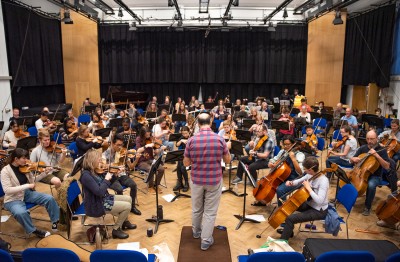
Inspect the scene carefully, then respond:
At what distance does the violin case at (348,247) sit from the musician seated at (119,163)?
125 inches

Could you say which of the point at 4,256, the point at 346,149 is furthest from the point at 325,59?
the point at 4,256

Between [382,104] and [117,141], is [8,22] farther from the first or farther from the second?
[382,104]

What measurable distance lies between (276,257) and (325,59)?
14.0 metres

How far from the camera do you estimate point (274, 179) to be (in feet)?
18.3

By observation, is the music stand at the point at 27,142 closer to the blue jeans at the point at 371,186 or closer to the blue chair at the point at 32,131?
the blue chair at the point at 32,131

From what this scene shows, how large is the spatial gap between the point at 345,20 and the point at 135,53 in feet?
34.6

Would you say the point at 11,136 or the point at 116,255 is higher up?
the point at 11,136

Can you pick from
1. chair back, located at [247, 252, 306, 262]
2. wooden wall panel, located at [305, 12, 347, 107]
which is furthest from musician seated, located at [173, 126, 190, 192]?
wooden wall panel, located at [305, 12, 347, 107]

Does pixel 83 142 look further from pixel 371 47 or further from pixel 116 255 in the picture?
pixel 371 47

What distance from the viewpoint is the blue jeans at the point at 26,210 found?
15.3 feet

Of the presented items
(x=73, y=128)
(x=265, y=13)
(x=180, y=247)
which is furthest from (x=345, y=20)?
(x=180, y=247)

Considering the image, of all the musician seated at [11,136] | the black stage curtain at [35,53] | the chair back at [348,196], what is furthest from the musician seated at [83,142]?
the black stage curtain at [35,53]

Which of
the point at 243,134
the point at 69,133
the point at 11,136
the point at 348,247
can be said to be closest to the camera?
the point at 348,247

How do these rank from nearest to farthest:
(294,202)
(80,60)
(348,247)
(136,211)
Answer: (348,247) < (294,202) < (136,211) < (80,60)
